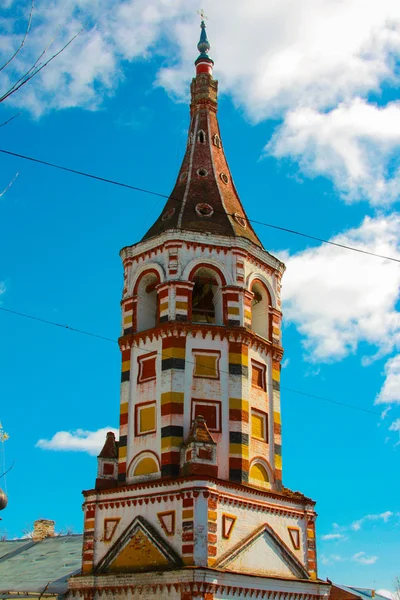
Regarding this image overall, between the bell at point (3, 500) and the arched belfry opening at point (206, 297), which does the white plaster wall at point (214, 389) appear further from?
the bell at point (3, 500)

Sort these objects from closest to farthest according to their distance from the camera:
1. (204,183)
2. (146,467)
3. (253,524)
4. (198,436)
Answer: (198,436) → (253,524) → (146,467) → (204,183)

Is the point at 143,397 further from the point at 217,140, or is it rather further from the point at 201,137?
the point at 217,140

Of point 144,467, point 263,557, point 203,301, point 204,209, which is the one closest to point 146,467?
point 144,467

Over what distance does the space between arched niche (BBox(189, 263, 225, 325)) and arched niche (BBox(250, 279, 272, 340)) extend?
1736 mm

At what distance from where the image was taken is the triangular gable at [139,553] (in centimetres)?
2629

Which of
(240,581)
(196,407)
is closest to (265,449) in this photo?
(196,407)

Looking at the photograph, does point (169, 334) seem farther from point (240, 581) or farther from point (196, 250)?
point (240, 581)

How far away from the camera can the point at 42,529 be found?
1518 inches

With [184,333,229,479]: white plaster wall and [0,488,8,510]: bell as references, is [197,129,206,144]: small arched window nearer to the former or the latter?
[184,333,229,479]: white plaster wall

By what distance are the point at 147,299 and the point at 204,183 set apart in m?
6.25

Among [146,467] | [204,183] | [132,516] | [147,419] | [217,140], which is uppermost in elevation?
[217,140]

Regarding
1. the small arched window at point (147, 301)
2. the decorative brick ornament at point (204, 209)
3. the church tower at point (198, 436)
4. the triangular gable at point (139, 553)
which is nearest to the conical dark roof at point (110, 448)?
the church tower at point (198, 436)

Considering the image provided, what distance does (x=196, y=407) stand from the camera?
94.8 feet

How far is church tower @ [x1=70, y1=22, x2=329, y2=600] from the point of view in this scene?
86.8 ft
